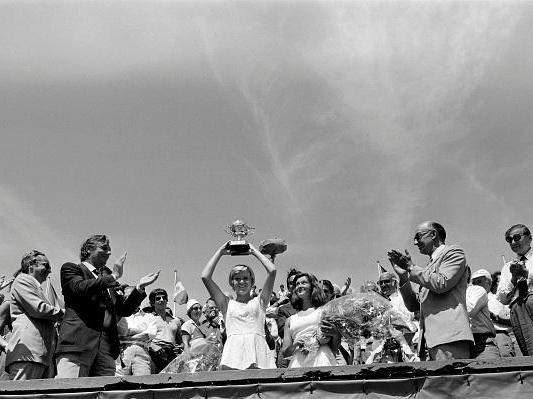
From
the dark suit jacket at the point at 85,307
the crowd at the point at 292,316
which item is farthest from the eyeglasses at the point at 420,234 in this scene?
the dark suit jacket at the point at 85,307

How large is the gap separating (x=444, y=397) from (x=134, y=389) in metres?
2.42

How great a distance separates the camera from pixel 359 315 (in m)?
7.65

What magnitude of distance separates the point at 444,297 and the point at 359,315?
889 mm

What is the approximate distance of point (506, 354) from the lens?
8.83 metres

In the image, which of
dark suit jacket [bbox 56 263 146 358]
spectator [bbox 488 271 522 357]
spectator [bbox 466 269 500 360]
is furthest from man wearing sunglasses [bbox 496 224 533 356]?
dark suit jacket [bbox 56 263 146 358]

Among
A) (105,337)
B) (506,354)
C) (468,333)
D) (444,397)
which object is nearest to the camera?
(444,397)

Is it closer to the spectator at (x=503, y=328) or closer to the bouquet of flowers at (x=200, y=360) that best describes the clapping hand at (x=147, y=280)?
the bouquet of flowers at (x=200, y=360)

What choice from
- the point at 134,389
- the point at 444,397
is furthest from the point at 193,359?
the point at 444,397

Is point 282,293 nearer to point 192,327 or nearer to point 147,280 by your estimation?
point 192,327

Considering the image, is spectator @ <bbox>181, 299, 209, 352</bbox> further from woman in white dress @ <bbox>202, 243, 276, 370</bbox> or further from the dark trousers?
the dark trousers

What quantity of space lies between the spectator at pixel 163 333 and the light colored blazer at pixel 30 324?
2.67 m

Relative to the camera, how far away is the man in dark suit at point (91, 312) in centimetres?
735

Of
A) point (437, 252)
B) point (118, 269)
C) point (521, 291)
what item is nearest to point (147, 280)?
point (118, 269)

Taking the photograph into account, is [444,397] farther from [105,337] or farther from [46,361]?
[46,361]
